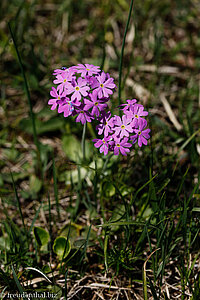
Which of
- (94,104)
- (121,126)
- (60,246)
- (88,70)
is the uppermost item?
(88,70)

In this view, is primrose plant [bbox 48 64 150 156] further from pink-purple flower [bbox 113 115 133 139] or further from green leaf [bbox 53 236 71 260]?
green leaf [bbox 53 236 71 260]

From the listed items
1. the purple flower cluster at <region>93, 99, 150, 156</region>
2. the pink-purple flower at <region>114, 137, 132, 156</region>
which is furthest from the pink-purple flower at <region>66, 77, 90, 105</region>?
the pink-purple flower at <region>114, 137, 132, 156</region>

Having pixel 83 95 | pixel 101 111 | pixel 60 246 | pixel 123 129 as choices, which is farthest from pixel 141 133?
pixel 60 246

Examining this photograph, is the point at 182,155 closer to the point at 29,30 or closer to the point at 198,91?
the point at 198,91

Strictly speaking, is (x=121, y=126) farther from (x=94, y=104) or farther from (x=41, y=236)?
(x=41, y=236)

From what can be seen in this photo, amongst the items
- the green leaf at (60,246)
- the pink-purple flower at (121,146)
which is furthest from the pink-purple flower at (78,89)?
the green leaf at (60,246)

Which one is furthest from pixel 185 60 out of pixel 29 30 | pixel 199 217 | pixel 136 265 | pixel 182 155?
pixel 136 265

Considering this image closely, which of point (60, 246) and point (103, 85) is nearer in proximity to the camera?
point (103, 85)

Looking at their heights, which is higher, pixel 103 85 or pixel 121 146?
pixel 103 85
